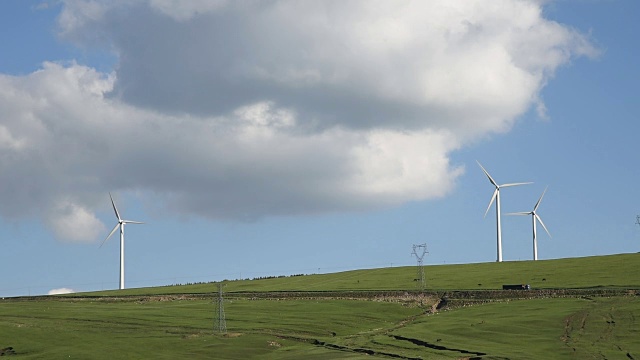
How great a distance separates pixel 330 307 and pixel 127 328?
1294 inches

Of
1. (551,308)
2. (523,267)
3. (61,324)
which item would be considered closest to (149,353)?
(61,324)

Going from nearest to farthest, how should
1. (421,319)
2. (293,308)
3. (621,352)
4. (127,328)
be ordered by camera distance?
(621,352) < (127,328) < (421,319) < (293,308)

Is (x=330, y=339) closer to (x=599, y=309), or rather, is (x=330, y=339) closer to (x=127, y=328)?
(x=127, y=328)

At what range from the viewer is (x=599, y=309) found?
117000mm

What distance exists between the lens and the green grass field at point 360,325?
301 feet

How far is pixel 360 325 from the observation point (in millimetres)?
120312

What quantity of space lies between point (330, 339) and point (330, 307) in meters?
34.6

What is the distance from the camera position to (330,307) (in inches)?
5389

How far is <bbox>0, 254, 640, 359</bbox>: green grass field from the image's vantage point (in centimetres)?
9175

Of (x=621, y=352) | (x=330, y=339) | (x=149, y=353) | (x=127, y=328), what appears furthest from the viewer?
(x=127, y=328)

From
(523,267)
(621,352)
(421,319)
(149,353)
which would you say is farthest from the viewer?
(523,267)

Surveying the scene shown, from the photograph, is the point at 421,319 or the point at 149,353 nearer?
the point at 149,353

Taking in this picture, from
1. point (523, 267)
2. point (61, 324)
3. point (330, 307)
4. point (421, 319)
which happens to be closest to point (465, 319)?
point (421, 319)

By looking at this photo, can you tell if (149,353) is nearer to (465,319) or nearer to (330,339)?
(330,339)
